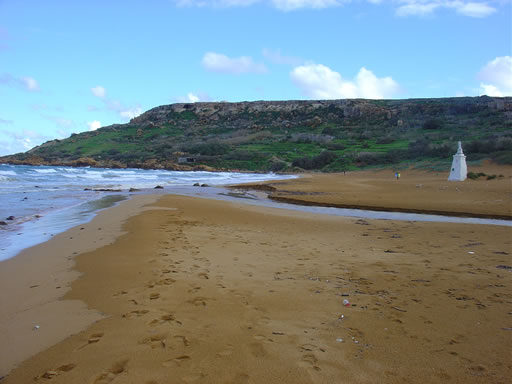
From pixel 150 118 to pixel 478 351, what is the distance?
333ft

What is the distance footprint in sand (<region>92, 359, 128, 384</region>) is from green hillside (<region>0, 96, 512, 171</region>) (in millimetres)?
27632

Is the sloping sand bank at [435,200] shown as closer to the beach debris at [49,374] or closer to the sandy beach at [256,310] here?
the sandy beach at [256,310]

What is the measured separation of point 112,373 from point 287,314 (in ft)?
5.48

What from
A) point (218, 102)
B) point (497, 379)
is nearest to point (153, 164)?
point (497, 379)

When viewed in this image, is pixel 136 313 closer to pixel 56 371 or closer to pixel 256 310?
pixel 56 371

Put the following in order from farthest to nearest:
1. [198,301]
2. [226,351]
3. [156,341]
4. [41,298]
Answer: [41,298], [198,301], [156,341], [226,351]

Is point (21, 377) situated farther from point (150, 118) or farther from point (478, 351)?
point (150, 118)

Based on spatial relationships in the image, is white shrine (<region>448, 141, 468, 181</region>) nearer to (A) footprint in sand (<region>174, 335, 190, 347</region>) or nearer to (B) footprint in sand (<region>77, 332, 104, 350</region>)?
(A) footprint in sand (<region>174, 335, 190, 347</region>)

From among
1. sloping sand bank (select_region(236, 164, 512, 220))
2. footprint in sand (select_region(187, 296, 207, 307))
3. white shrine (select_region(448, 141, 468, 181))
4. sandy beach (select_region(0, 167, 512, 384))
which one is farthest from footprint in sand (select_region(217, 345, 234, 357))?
white shrine (select_region(448, 141, 468, 181))

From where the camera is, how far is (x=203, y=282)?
4.36 m

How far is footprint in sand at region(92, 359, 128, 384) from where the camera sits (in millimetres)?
2240

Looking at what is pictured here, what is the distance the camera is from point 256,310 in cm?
348

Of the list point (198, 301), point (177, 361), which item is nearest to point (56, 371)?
point (177, 361)

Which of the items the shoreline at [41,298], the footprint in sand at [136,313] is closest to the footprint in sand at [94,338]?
the shoreline at [41,298]
